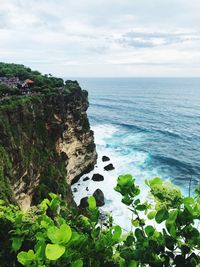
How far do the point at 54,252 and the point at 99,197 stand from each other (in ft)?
134

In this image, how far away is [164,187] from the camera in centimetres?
420

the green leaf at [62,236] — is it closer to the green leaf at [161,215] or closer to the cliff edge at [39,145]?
the green leaf at [161,215]

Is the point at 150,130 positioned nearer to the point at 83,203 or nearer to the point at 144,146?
the point at 144,146

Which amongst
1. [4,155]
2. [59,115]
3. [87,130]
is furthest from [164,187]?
[87,130]

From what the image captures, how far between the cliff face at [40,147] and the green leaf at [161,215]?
64.1 feet

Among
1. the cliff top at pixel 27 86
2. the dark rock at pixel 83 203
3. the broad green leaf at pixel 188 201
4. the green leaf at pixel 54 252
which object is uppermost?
the broad green leaf at pixel 188 201

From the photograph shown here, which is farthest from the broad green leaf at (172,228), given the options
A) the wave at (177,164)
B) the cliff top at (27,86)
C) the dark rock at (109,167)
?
the wave at (177,164)

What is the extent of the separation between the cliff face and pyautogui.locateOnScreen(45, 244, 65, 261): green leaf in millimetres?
19831

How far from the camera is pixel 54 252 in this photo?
10.0 feet

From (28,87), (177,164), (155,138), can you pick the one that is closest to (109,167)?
→ (177,164)

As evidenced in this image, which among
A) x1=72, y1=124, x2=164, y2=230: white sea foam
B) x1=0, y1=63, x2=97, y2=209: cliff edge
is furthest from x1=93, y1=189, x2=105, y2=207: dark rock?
x1=0, y1=63, x2=97, y2=209: cliff edge

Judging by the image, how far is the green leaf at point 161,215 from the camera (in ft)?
12.8

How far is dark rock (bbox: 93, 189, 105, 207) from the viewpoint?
42.3 m

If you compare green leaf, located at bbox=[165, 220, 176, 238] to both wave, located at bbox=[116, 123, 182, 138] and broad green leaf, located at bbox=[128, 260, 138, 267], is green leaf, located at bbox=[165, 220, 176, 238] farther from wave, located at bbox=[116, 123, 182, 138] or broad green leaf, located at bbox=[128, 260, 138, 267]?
wave, located at bbox=[116, 123, 182, 138]
